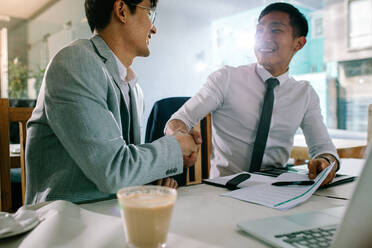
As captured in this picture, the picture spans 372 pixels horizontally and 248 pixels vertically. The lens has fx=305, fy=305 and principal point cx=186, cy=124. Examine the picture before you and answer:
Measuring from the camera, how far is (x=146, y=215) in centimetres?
43

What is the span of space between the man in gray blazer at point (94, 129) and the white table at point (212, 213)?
0.32ft

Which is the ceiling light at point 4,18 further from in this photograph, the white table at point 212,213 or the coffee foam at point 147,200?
the coffee foam at point 147,200

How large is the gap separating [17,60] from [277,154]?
14.1 ft

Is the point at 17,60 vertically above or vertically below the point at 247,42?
below

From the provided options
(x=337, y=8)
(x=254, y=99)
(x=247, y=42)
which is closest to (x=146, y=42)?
(x=254, y=99)

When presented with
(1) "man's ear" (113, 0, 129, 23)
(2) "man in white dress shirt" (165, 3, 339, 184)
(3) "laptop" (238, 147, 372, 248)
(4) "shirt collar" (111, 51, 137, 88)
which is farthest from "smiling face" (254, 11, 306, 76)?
(3) "laptop" (238, 147, 372, 248)

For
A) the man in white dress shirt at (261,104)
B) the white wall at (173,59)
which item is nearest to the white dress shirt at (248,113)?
the man in white dress shirt at (261,104)

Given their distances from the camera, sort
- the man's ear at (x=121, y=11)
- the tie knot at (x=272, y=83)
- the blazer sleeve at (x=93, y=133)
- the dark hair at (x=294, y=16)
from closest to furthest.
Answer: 1. the blazer sleeve at (x=93, y=133)
2. the man's ear at (x=121, y=11)
3. the tie knot at (x=272, y=83)
4. the dark hair at (x=294, y=16)

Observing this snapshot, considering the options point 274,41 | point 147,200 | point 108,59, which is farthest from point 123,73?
point 274,41

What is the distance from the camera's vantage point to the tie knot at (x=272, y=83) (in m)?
1.61

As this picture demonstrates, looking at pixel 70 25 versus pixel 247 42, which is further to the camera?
pixel 247 42

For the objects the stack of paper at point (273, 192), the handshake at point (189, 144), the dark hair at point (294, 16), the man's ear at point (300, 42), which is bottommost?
the stack of paper at point (273, 192)

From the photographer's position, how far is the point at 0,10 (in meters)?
4.52

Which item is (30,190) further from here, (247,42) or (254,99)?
(247,42)
